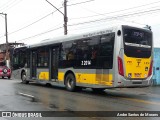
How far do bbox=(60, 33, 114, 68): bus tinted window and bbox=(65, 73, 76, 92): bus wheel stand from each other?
631 millimetres

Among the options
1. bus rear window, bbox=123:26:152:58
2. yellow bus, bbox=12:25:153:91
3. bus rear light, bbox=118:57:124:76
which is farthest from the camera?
bus rear window, bbox=123:26:152:58

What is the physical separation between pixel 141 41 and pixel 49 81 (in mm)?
7138

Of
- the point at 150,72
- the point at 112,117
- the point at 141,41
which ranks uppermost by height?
the point at 141,41

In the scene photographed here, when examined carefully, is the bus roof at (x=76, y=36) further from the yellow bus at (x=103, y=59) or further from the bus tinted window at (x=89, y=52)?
the bus tinted window at (x=89, y=52)

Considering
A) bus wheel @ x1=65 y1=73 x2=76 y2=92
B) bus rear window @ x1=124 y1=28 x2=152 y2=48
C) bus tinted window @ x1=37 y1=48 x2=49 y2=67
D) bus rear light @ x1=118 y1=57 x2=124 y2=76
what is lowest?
bus wheel @ x1=65 y1=73 x2=76 y2=92

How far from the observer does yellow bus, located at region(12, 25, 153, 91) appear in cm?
1503

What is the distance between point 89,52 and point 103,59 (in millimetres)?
1301

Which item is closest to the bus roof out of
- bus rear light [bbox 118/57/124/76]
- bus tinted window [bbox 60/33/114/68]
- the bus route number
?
bus tinted window [bbox 60/33/114/68]

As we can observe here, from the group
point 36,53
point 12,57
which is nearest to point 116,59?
point 36,53

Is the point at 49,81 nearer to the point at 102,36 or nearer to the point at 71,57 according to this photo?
the point at 71,57

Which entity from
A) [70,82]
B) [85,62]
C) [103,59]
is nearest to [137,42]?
[103,59]

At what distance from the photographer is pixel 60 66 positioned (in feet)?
63.0

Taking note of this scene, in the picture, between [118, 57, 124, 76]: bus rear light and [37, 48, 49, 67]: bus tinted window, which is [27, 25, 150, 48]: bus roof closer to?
[37, 48, 49, 67]: bus tinted window

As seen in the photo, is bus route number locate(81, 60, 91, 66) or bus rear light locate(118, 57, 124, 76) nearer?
bus rear light locate(118, 57, 124, 76)
